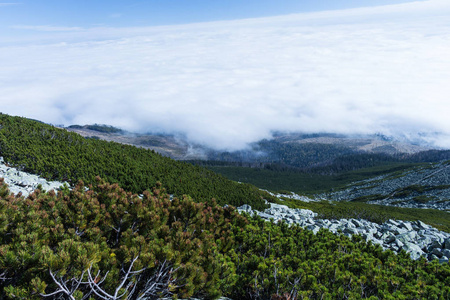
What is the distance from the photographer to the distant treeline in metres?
26.5

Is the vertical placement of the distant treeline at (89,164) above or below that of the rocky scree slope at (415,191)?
above

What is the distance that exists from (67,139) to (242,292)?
33448mm

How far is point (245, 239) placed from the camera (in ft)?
35.9

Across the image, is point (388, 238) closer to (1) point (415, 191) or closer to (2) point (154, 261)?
(2) point (154, 261)

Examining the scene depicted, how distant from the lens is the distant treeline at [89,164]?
86.9 feet

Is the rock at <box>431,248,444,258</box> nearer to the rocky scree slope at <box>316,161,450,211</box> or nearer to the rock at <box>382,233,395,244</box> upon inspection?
the rock at <box>382,233,395,244</box>

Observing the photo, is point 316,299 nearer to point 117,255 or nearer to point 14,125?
point 117,255

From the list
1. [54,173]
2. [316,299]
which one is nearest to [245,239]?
[316,299]

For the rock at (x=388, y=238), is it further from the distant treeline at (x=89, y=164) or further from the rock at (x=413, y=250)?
the distant treeline at (x=89, y=164)

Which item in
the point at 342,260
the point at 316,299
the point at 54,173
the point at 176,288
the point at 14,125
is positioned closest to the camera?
the point at 176,288

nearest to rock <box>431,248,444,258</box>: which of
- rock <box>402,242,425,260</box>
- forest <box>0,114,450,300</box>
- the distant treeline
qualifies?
rock <box>402,242,425,260</box>

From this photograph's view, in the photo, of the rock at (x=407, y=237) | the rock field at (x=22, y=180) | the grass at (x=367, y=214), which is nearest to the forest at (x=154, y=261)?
the rock at (x=407, y=237)

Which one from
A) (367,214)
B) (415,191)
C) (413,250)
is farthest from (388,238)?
(415,191)

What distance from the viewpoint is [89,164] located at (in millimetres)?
29531
